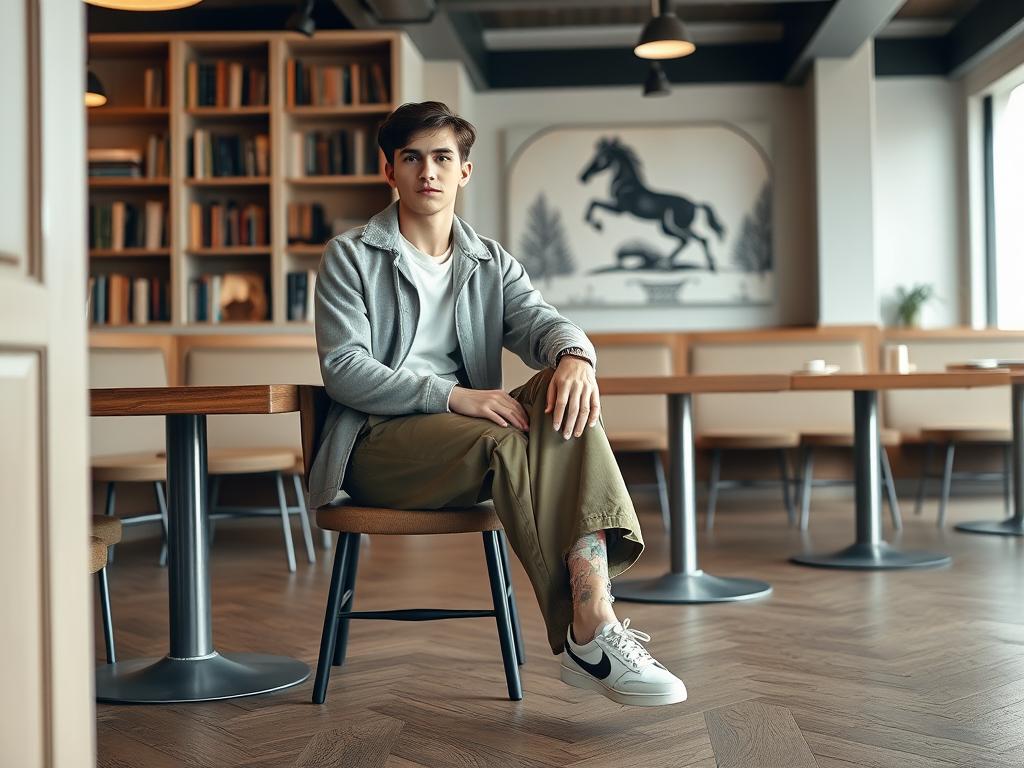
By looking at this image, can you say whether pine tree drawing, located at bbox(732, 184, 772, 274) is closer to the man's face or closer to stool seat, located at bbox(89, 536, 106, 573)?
the man's face

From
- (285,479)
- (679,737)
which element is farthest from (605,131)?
(679,737)

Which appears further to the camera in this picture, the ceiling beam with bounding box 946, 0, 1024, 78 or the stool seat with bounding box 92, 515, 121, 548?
the ceiling beam with bounding box 946, 0, 1024, 78

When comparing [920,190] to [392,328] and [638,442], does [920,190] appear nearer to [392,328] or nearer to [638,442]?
[638,442]

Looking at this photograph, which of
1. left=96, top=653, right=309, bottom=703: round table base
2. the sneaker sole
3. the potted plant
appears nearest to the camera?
the sneaker sole

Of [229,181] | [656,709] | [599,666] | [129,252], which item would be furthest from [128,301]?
[599,666]

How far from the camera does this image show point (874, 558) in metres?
3.54

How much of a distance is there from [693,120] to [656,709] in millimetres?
4844

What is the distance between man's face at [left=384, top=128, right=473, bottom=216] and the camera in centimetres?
214

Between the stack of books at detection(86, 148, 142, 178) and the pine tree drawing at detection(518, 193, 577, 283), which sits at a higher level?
the stack of books at detection(86, 148, 142, 178)

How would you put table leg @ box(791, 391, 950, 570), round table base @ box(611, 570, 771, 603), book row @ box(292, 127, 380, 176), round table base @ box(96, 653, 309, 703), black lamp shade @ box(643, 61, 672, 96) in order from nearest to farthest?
round table base @ box(96, 653, 309, 703) < round table base @ box(611, 570, 771, 603) < table leg @ box(791, 391, 950, 570) < black lamp shade @ box(643, 61, 672, 96) < book row @ box(292, 127, 380, 176)

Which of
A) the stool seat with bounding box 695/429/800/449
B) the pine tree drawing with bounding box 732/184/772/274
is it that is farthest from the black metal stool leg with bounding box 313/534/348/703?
the pine tree drawing with bounding box 732/184/772/274

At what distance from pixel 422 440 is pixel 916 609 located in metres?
1.62

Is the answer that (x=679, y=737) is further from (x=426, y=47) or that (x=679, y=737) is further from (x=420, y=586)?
(x=426, y=47)

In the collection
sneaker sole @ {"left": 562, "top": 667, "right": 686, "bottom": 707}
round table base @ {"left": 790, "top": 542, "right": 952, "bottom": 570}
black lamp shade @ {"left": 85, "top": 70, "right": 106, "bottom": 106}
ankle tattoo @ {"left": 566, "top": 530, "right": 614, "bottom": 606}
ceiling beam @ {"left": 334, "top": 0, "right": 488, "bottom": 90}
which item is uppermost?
ceiling beam @ {"left": 334, "top": 0, "right": 488, "bottom": 90}
